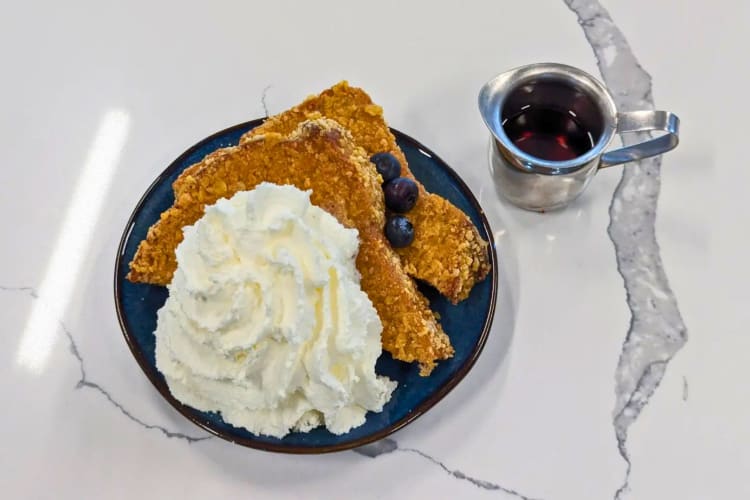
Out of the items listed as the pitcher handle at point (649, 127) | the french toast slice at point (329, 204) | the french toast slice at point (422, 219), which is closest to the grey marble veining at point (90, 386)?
the french toast slice at point (329, 204)

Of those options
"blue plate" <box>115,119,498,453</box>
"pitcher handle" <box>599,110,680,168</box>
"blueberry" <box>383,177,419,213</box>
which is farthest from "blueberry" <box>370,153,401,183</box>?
"pitcher handle" <box>599,110,680,168</box>

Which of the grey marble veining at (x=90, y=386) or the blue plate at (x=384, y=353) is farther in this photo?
the grey marble veining at (x=90, y=386)

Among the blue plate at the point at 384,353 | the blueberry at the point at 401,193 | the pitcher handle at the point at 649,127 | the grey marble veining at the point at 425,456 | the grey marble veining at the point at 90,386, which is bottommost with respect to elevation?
the grey marble veining at the point at 90,386

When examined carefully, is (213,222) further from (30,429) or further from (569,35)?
(569,35)

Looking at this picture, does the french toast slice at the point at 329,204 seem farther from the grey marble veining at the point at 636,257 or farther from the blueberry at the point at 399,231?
the grey marble veining at the point at 636,257

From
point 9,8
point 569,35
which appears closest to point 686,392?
point 569,35
